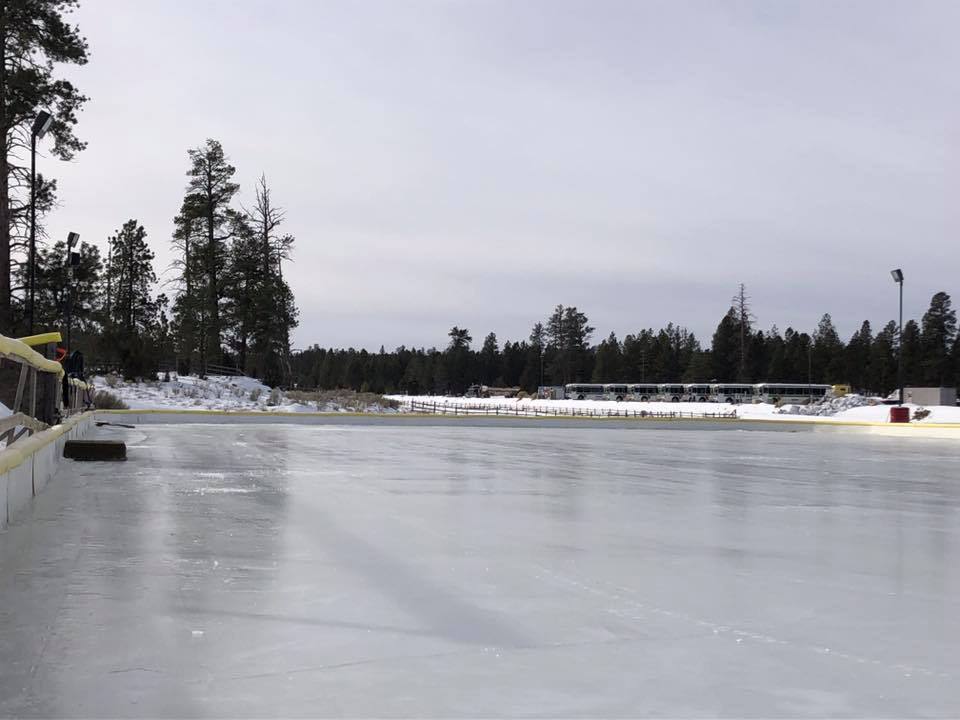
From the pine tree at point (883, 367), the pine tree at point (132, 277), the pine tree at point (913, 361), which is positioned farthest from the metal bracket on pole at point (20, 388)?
the pine tree at point (883, 367)

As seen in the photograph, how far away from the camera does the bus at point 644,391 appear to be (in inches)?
4574

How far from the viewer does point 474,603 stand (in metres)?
5.41

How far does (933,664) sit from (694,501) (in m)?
6.89

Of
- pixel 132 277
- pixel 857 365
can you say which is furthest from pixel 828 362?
pixel 132 277

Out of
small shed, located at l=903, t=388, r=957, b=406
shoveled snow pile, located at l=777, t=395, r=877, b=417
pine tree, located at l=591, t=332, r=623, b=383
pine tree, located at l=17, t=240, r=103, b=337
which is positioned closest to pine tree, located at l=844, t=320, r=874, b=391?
pine tree, located at l=591, t=332, r=623, b=383

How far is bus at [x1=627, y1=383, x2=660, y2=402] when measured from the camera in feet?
381

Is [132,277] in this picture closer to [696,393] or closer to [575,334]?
[696,393]

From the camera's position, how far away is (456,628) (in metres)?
4.82

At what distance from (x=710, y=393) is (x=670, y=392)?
21.6ft

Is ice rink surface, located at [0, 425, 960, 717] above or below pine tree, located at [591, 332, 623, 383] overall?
below

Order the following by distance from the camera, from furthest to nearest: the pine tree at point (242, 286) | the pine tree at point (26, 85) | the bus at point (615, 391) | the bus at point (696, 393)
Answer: the bus at point (615, 391), the bus at point (696, 393), the pine tree at point (242, 286), the pine tree at point (26, 85)

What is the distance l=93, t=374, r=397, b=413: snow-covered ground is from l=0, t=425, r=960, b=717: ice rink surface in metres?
34.0

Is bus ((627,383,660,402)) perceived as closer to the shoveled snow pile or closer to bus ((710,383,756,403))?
bus ((710,383,756,403))

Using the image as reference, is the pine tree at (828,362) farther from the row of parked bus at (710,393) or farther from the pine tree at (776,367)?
the row of parked bus at (710,393)
